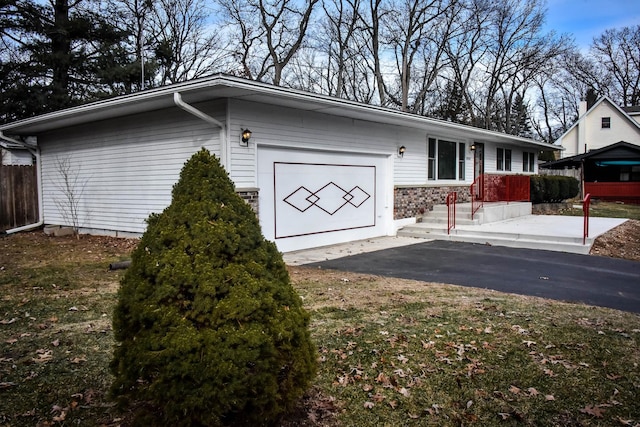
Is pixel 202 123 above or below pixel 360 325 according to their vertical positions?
above

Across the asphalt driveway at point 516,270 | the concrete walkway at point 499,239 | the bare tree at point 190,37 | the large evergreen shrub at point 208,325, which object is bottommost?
the asphalt driveway at point 516,270

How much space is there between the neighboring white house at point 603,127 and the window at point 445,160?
21846mm

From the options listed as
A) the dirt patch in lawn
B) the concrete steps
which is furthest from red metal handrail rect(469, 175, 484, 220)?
the dirt patch in lawn

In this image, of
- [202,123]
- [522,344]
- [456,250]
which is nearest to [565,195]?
[456,250]

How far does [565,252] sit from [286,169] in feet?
19.8

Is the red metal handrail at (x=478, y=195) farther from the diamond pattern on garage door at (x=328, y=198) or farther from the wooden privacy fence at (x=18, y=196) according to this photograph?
the wooden privacy fence at (x=18, y=196)

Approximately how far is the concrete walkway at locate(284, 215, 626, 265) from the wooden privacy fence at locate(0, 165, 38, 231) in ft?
26.3

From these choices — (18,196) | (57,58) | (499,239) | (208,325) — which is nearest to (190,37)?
(57,58)

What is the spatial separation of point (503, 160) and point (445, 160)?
192 inches

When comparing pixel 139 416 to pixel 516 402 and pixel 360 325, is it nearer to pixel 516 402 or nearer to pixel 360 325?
pixel 516 402

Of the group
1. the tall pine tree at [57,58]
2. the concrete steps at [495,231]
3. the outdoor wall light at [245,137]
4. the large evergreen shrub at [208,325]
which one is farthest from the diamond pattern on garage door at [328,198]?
the tall pine tree at [57,58]

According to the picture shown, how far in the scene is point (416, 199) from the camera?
13.6 m

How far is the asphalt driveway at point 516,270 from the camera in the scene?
636 cm

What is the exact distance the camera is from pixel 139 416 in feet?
7.62
